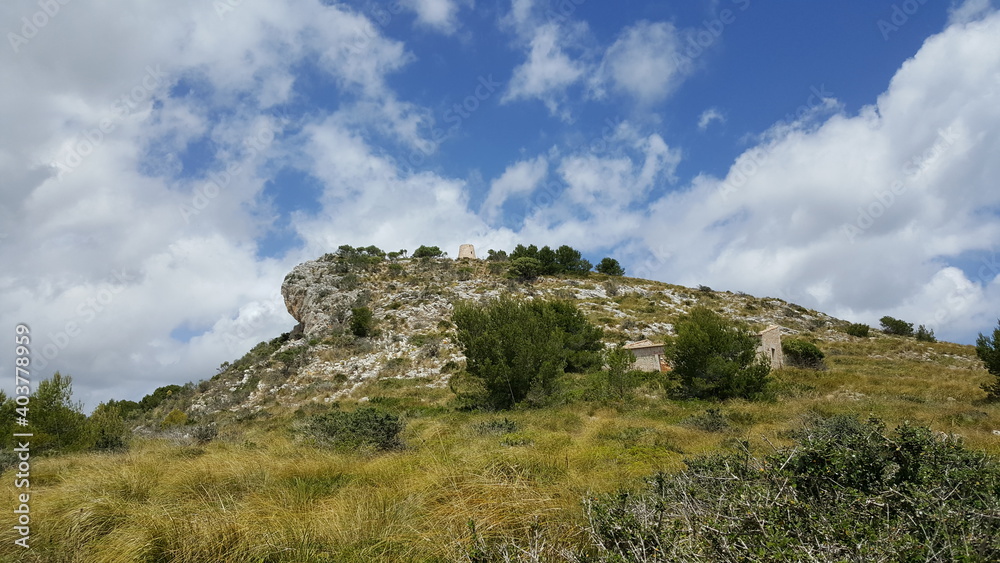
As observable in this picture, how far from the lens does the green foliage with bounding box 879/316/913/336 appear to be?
4178 cm

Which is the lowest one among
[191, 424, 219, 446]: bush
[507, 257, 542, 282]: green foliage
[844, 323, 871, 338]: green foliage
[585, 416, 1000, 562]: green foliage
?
[191, 424, 219, 446]: bush

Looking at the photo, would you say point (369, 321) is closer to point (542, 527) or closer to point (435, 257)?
point (435, 257)

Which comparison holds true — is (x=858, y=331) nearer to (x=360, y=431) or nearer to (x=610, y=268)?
(x=610, y=268)

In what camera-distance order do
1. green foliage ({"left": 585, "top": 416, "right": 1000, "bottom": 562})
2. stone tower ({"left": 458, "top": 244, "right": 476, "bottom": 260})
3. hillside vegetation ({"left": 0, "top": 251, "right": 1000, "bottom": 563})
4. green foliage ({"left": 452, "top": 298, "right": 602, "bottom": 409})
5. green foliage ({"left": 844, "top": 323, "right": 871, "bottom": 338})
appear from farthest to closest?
stone tower ({"left": 458, "top": 244, "right": 476, "bottom": 260}) < green foliage ({"left": 844, "top": 323, "right": 871, "bottom": 338}) < green foliage ({"left": 452, "top": 298, "right": 602, "bottom": 409}) < hillside vegetation ({"left": 0, "top": 251, "right": 1000, "bottom": 563}) < green foliage ({"left": 585, "top": 416, "right": 1000, "bottom": 562})

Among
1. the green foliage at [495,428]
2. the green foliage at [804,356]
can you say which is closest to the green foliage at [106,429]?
the green foliage at [495,428]

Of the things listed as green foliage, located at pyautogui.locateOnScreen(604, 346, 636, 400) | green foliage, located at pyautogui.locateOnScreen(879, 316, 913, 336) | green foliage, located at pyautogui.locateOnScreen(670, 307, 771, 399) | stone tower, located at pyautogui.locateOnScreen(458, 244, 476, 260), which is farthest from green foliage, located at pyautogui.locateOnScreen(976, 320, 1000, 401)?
stone tower, located at pyautogui.locateOnScreen(458, 244, 476, 260)

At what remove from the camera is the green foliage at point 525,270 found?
2002 inches

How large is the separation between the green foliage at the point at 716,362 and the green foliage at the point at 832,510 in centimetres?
1450

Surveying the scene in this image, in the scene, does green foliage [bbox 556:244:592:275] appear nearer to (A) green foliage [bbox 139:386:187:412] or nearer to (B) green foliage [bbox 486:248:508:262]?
(B) green foliage [bbox 486:248:508:262]

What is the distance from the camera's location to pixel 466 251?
208 feet

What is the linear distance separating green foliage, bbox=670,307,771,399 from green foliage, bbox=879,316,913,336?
1370 inches

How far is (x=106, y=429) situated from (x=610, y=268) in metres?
54.6

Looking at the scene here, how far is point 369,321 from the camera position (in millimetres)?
36281

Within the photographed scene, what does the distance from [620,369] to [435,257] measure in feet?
142
